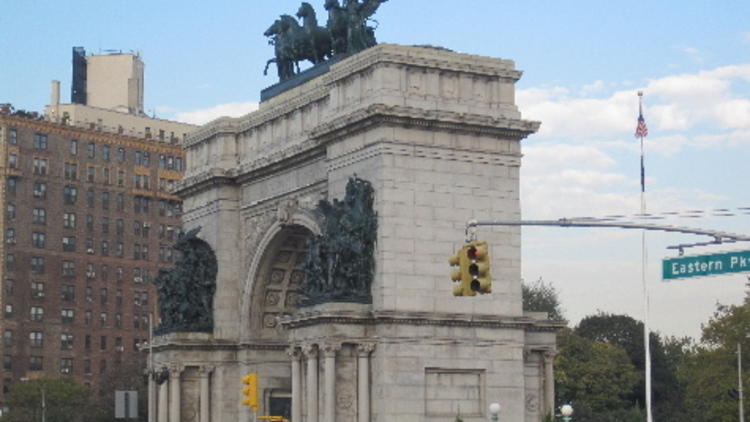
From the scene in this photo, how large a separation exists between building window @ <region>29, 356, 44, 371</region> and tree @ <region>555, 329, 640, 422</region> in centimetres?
4696

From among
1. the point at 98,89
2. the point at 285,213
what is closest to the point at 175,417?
the point at 285,213

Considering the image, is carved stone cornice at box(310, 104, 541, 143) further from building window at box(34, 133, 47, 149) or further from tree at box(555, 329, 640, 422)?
building window at box(34, 133, 47, 149)

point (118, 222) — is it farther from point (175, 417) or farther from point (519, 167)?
point (519, 167)

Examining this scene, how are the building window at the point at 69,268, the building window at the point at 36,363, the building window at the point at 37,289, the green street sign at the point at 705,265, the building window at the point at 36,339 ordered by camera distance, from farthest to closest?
the building window at the point at 69,268 < the building window at the point at 37,289 < the building window at the point at 36,339 < the building window at the point at 36,363 < the green street sign at the point at 705,265

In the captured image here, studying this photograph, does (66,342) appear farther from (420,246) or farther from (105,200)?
(420,246)

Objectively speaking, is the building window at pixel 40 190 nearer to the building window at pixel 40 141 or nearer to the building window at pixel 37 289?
the building window at pixel 40 141

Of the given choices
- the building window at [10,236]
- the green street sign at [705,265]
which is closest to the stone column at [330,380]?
the green street sign at [705,265]

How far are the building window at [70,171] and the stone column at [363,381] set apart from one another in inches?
3438

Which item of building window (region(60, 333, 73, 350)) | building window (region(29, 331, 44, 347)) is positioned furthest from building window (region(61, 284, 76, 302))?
building window (region(29, 331, 44, 347))

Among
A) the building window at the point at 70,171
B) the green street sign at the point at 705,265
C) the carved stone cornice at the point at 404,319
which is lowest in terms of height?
the carved stone cornice at the point at 404,319

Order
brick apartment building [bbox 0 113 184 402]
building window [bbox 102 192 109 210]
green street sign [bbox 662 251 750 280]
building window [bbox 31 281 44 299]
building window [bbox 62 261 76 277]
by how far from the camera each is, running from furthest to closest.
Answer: building window [bbox 102 192 109 210], building window [bbox 62 261 76 277], building window [bbox 31 281 44 299], brick apartment building [bbox 0 113 184 402], green street sign [bbox 662 251 750 280]

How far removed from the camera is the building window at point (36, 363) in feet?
443

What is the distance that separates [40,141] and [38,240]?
29.4 feet

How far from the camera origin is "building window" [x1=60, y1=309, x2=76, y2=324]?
138125mm
